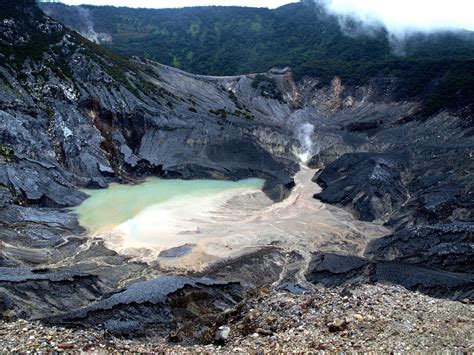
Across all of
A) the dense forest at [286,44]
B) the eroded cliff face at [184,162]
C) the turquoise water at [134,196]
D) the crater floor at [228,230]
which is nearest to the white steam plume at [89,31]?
the dense forest at [286,44]

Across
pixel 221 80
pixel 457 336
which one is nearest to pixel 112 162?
pixel 221 80

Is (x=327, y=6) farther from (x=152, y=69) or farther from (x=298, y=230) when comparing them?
(x=298, y=230)

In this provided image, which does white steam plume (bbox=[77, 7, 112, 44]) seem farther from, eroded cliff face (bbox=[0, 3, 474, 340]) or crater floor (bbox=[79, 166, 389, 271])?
crater floor (bbox=[79, 166, 389, 271])

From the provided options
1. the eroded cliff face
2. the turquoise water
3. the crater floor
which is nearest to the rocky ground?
the eroded cliff face

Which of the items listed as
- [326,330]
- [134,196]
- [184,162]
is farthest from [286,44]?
[326,330]

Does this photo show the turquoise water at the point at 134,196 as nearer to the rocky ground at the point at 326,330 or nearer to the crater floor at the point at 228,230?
the crater floor at the point at 228,230

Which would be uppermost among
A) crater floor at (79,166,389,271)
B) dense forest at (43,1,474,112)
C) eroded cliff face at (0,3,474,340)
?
dense forest at (43,1,474,112)
